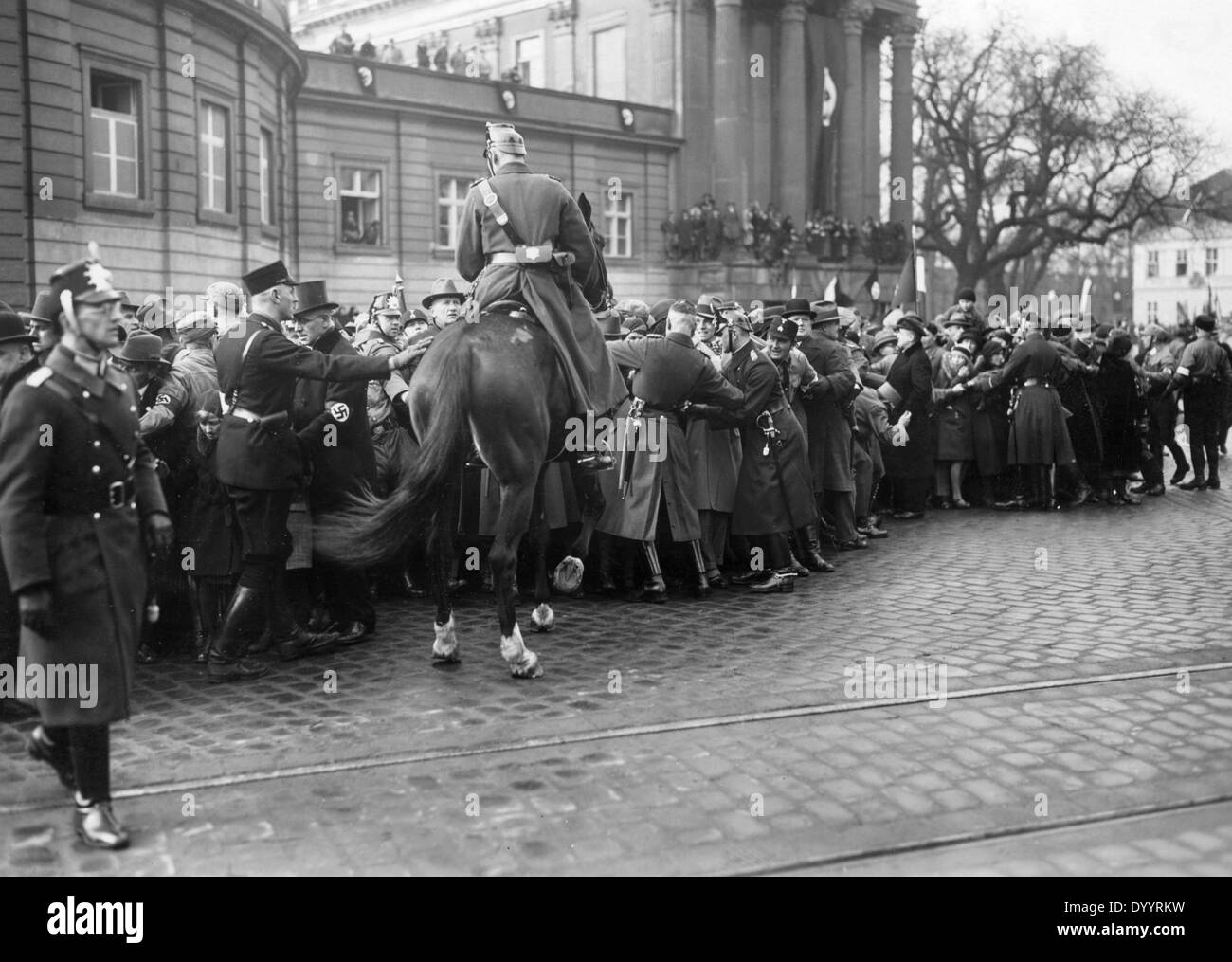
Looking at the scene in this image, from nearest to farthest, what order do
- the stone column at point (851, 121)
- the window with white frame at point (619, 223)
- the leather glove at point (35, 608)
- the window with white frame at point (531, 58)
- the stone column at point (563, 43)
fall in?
the leather glove at point (35, 608), the window with white frame at point (619, 223), the stone column at point (563, 43), the stone column at point (851, 121), the window with white frame at point (531, 58)

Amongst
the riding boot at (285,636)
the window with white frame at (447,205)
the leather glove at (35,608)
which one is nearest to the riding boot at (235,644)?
the riding boot at (285,636)

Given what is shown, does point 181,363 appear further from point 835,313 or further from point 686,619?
point 835,313

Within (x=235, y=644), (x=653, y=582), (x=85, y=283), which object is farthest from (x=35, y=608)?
(x=653, y=582)

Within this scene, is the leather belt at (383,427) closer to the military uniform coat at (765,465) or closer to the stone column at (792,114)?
the military uniform coat at (765,465)

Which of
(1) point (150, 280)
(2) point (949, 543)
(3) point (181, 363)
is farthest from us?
(1) point (150, 280)

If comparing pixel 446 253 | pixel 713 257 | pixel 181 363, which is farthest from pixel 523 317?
pixel 713 257

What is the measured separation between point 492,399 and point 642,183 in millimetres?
40832

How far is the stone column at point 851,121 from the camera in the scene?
172ft

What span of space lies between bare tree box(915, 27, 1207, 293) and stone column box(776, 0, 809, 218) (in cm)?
957

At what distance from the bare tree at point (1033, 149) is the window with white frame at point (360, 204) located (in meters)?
27.8

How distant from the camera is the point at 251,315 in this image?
8312 millimetres

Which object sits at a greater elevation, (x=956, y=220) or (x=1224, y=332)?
(x=956, y=220)
